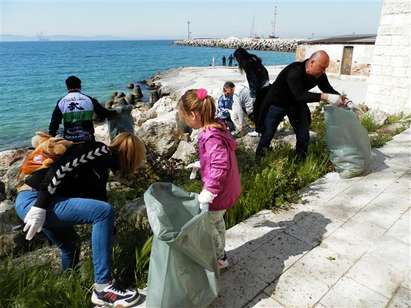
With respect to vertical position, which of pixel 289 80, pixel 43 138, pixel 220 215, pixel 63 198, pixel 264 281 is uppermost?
pixel 289 80

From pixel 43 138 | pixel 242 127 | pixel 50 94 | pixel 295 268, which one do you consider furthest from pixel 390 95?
pixel 50 94

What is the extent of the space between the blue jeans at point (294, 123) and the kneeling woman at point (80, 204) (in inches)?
109

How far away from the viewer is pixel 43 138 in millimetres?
2656

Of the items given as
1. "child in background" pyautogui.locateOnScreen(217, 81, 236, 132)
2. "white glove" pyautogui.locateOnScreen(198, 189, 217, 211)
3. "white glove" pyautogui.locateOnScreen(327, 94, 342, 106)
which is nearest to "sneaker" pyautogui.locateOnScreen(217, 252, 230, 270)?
"white glove" pyautogui.locateOnScreen(198, 189, 217, 211)

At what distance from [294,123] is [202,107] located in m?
2.71

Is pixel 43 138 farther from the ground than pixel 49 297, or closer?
farther from the ground

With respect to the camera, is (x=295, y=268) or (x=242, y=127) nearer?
(x=295, y=268)

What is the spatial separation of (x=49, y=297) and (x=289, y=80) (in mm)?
3533

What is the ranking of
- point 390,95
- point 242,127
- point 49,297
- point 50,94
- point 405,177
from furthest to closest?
point 50,94 → point 390,95 → point 242,127 → point 405,177 → point 49,297

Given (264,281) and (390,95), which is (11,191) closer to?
(264,281)

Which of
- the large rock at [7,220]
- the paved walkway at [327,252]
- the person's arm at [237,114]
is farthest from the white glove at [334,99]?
the large rock at [7,220]

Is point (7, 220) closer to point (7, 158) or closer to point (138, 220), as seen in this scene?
point (138, 220)

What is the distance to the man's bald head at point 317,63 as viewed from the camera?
4.06 m

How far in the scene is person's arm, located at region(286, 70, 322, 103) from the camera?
4199 millimetres
